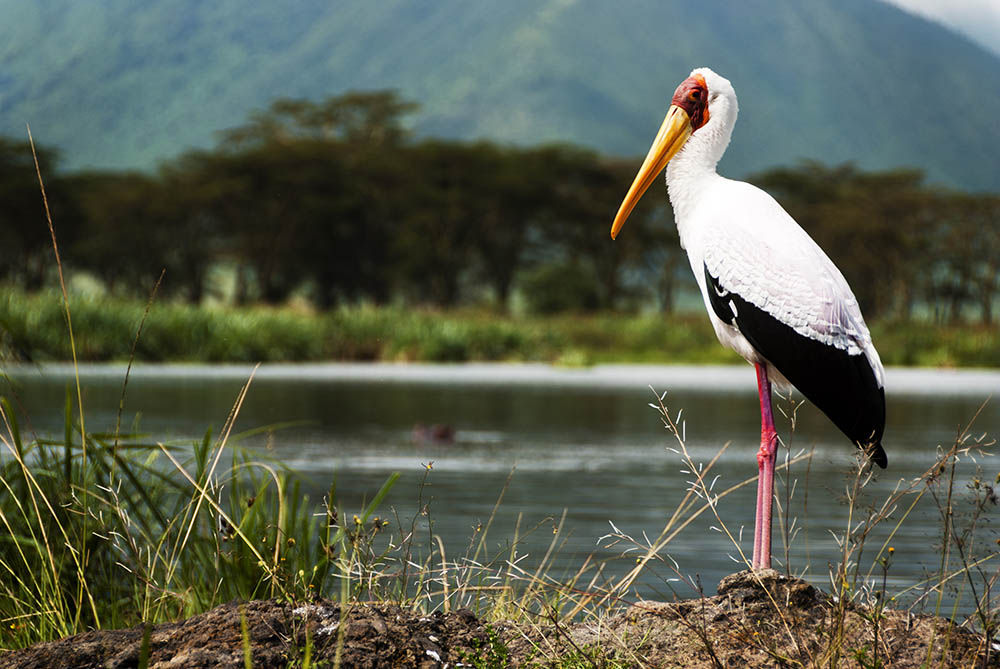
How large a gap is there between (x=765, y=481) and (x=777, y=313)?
20.0 inches

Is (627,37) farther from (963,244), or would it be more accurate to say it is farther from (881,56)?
(963,244)

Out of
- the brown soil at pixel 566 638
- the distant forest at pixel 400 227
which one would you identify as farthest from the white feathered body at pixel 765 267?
the distant forest at pixel 400 227

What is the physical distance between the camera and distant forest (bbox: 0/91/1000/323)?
190 feet

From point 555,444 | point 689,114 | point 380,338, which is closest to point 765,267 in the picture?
point 689,114

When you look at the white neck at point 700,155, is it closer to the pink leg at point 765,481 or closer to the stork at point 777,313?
the stork at point 777,313

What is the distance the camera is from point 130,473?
4.17m

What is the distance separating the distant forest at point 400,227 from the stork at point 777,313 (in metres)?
50.6

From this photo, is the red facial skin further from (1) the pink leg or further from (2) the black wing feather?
(1) the pink leg

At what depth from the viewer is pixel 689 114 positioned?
4.77 m

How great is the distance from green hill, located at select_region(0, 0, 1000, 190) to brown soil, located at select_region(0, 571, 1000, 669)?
159020 mm

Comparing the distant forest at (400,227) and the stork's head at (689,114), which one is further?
the distant forest at (400,227)

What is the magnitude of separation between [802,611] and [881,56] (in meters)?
202

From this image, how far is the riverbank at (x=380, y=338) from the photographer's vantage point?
2625 cm

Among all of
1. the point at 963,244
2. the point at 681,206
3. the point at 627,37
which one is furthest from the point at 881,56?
the point at 681,206
